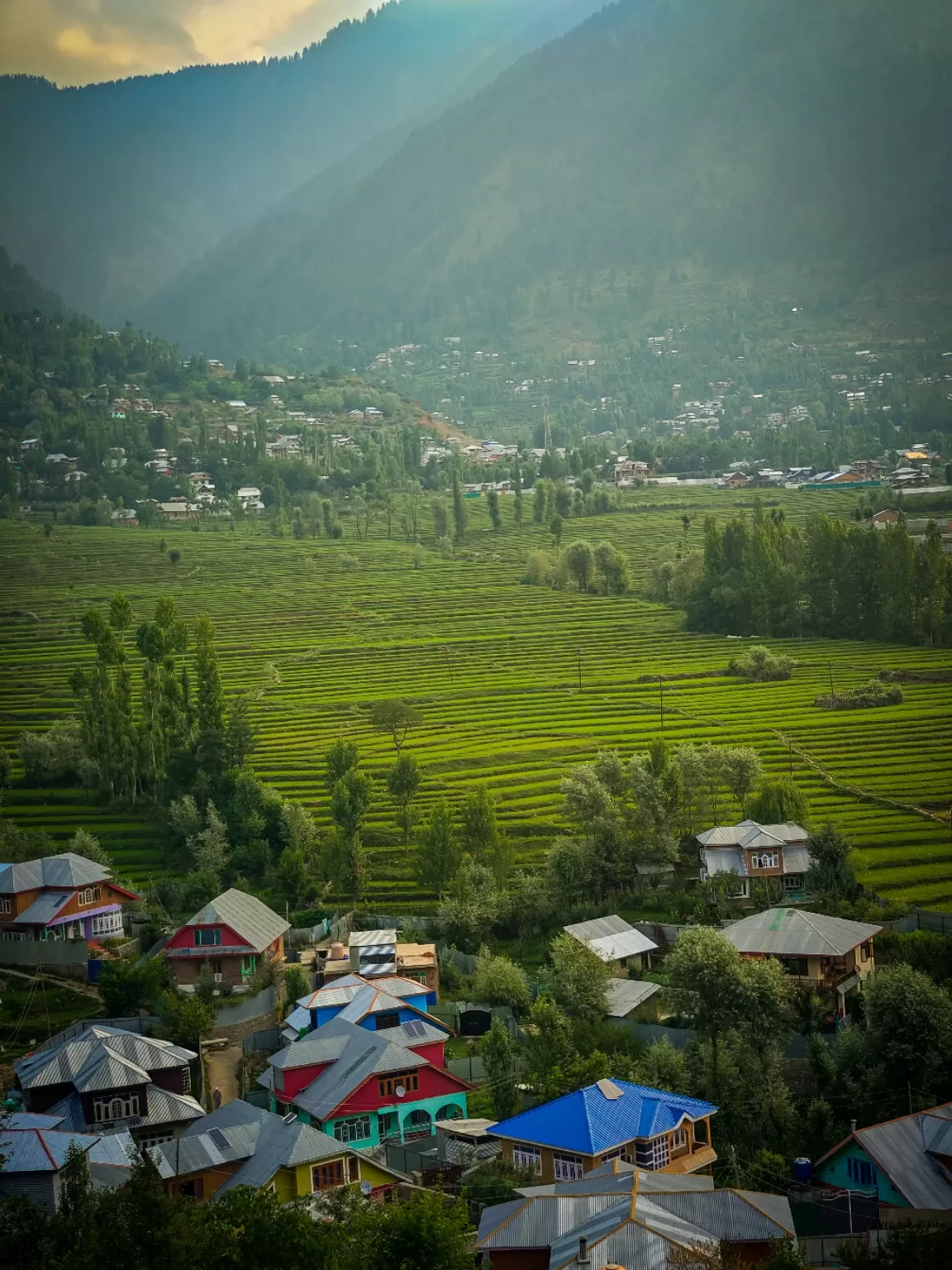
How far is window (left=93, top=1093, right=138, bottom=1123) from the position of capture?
124ft

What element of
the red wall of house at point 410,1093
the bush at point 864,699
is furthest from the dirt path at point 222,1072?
the bush at point 864,699

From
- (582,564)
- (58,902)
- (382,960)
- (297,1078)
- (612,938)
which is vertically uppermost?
(582,564)

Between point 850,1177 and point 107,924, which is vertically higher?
point 107,924

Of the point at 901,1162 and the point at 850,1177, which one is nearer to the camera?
the point at 901,1162

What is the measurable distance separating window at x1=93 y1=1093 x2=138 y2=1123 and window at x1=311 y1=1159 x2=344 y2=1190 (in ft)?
21.2

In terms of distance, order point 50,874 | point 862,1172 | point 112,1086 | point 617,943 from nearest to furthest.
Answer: point 862,1172 < point 112,1086 < point 617,943 < point 50,874

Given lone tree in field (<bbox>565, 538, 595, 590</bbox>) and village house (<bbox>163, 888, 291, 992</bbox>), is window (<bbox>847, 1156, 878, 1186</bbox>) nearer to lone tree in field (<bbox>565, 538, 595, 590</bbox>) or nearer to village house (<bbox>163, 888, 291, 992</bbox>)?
village house (<bbox>163, 888, 291, 992</bbox>)

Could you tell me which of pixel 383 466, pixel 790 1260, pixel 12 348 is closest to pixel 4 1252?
pixel 790 1260

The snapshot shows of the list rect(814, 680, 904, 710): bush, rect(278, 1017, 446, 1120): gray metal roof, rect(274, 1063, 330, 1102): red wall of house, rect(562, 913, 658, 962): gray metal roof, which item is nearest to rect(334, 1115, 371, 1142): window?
rect(278, 1017, 446, 1120): gray metal roof

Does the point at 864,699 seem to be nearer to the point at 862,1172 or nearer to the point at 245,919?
the point at 245,919

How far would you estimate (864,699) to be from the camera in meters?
78.9

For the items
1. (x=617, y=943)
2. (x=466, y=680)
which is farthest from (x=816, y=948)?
(x=466, y=680)

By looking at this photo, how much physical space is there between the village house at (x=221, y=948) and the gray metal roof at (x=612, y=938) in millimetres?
9936

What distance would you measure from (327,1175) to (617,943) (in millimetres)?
15890
